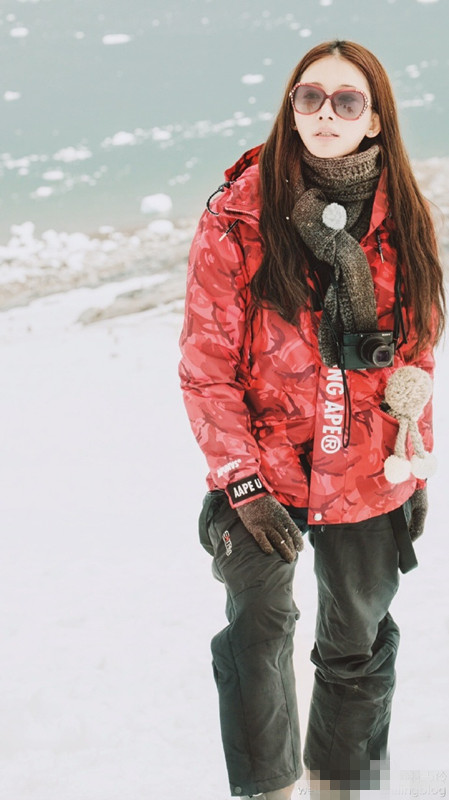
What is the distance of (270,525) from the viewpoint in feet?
5.04

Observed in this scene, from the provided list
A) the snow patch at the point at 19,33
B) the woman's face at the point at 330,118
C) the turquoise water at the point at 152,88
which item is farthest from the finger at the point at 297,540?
the snow patch at the point at 19,33

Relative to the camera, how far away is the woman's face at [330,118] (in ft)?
5.08

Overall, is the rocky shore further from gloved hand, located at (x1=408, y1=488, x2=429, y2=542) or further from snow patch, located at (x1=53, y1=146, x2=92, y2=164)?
gloved hand, located at (x1=408, y1=488, x2=429, y2=542)

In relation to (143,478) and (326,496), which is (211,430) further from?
(143,478)

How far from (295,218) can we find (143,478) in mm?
2092

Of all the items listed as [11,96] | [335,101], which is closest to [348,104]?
[335,101]

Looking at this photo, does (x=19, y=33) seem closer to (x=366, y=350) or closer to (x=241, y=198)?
(x=241, y=198)

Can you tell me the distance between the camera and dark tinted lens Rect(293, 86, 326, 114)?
5.10ft

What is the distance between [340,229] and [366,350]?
24 centimetres

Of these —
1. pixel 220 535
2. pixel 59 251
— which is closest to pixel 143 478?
pixel 220 535

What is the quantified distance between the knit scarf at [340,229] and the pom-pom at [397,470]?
25 centimetres

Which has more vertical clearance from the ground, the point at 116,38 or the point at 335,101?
the point at 116,38

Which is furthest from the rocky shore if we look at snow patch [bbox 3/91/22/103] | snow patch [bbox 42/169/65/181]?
snow patch [bbox 3/91/22/103]

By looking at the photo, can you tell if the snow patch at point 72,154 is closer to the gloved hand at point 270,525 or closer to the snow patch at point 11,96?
the snow patch at point 11,96
